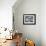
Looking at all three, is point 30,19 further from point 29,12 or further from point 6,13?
point 6,13

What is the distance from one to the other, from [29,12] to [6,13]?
123 cm

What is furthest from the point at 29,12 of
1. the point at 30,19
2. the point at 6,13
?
the point at 6,13

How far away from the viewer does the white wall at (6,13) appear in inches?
162

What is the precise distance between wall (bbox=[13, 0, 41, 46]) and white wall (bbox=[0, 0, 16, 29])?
86cm

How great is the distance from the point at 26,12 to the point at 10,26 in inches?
46.6

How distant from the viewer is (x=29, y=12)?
5.00m

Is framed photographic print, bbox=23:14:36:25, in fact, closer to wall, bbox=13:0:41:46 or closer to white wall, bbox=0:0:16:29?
wall, bbox=13:0:41:46

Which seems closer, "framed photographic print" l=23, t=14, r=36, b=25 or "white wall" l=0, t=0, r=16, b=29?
"white wall" l=0, t=0, r=16, b=29

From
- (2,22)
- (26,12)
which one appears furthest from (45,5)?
(2,22)

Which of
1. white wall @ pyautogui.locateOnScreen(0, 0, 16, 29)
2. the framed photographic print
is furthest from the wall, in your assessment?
white wall @ pyautogui.locateOnScreen(0, 0, 16, 29)

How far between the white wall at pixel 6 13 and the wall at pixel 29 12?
33.8 inches

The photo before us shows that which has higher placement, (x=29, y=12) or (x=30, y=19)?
(x=29, y=12)

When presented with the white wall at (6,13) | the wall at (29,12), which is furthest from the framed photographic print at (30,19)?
the white wall at (6,13)

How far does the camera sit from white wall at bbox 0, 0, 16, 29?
162 inches
